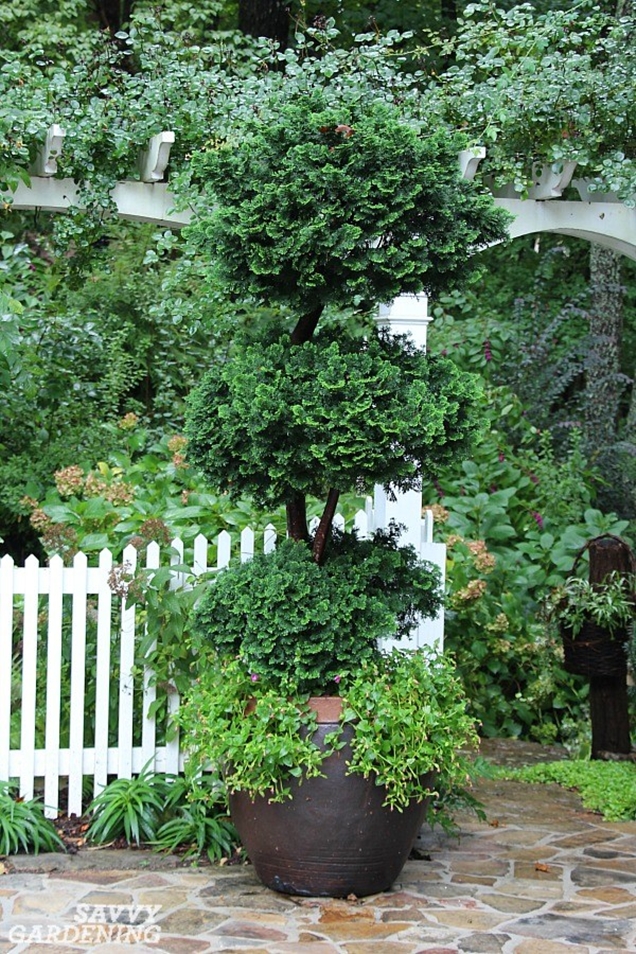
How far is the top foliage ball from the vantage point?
3680 millimetres

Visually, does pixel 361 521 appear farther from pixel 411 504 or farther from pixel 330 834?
pixel 330 834

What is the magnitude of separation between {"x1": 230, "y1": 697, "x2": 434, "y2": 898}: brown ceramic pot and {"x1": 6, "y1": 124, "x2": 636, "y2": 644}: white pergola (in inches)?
49.2

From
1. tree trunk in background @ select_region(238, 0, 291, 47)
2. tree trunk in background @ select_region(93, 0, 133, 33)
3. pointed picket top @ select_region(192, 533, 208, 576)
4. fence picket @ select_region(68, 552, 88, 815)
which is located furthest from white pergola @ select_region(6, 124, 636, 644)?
tree trunk in background @ select_region(93, 0, 133, 33)

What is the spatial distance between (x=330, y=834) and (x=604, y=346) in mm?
5814

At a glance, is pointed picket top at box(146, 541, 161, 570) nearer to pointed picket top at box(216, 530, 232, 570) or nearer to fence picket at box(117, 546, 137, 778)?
fence picket at box(117, 546, 137, 778)

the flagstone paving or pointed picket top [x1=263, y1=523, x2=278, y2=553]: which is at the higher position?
pointed picket top [x1=263, y1=523, x2=278, y2=553]

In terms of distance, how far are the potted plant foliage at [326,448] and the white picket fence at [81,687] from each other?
0.78 metres

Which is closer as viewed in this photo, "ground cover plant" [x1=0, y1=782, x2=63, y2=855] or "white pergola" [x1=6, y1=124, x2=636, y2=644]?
"ground cover plant" [x1=0, y1=782, x2=63, y2=855]

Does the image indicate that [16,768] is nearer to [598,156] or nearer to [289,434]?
[289,434]

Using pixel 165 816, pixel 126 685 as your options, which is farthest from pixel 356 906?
pixel 126 685

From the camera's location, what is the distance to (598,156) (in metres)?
5.08

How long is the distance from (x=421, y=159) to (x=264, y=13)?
6502 mm

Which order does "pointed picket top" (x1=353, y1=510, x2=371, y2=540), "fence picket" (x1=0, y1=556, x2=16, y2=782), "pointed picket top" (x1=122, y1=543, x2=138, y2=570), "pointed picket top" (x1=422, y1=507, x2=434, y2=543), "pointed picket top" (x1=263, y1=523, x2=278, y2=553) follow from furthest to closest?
"pointed picket top" (x1=422, y1=507, x2=434, y2=543), "pointed picket top" (x1=353, y1=510, x2=371, y2=540), "pointed picket top" (x1=263, y1=523, x2=278, y2=553), "pointed picket top" (x1=122, y1=543, x2=138, y2=570), "fence picket" (x1=0, y1=556, x2=16, y2=782)

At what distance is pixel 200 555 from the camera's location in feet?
15.7
